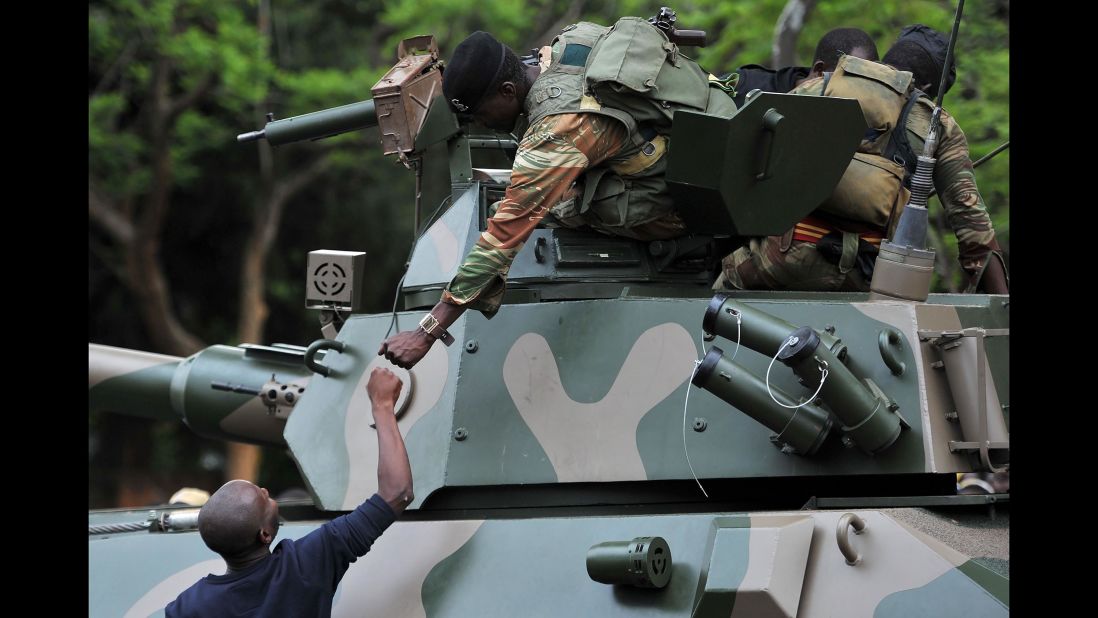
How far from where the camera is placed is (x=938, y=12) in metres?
13.0

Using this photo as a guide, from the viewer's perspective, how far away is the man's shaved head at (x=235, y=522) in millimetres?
4777

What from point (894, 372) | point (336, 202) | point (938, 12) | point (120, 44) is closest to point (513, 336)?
point (894, 372)

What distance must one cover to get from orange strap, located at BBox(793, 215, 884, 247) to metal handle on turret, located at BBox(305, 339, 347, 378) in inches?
86.0

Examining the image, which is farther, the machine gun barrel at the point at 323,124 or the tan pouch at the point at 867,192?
the machine gun barrel at the point at 323,124

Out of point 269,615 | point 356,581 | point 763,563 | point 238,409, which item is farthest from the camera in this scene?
point 238,409

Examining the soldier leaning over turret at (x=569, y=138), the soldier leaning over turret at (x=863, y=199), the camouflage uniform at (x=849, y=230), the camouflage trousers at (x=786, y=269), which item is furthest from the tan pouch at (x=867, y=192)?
the soldier leaning over turret at (x=569, y=138)

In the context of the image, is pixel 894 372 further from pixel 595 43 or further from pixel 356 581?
pixel 356 581

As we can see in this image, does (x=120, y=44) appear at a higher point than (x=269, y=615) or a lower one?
higher

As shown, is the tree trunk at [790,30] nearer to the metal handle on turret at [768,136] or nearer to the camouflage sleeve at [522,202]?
the metal handle on turret at [768,136]

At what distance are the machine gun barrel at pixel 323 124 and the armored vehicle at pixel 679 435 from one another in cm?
105

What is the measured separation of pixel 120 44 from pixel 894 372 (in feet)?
49.1

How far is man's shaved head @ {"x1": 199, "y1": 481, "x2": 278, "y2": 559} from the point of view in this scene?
4.78m

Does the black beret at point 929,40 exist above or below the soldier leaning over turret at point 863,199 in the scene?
above

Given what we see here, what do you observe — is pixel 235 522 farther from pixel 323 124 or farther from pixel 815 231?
pixel 323 124
